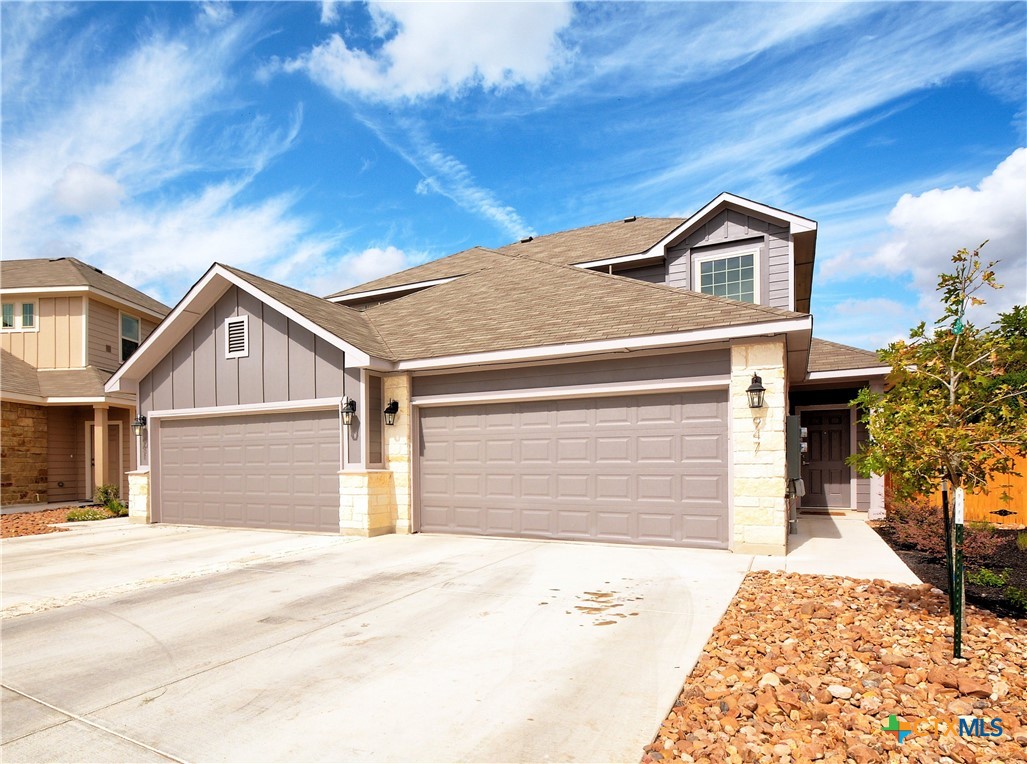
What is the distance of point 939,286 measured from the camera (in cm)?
491

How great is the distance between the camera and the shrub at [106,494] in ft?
51.7

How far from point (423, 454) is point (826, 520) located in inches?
321

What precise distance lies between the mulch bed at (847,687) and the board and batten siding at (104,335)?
19.8m

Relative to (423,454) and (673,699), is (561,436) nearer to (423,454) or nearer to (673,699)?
(423,454)

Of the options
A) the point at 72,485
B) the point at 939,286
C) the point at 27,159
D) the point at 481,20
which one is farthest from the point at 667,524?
the point at 72,485

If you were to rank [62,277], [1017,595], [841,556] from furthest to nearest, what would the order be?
[62,277] < [841,556] < [1017,595]

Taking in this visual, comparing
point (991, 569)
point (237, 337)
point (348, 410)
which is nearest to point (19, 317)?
point (237, 337)

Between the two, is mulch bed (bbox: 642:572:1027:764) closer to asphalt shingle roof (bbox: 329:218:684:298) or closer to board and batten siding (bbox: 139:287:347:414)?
board and batten siding (bbox: 139:287:347:414)

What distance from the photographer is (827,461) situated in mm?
13125

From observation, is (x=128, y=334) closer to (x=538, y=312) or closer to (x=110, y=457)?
(x=110, y=457)

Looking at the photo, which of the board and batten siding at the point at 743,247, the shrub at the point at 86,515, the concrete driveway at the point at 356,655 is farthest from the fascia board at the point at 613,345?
the shrub at the point at 86,515

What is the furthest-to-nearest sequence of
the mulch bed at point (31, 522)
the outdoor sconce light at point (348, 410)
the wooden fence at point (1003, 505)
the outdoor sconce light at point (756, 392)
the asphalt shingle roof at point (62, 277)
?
the asphalt shingle roof at point (62, 277)
the mulch bed at point (31, 522)
the wooden fence at point (1003, 505)
the outdoor sconce light at point (348, 410)
the outdoor sconce light at point (756, 392)

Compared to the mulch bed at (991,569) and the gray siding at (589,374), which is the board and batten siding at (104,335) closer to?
the gray siding at (589,374)

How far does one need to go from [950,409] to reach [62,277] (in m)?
21.8
